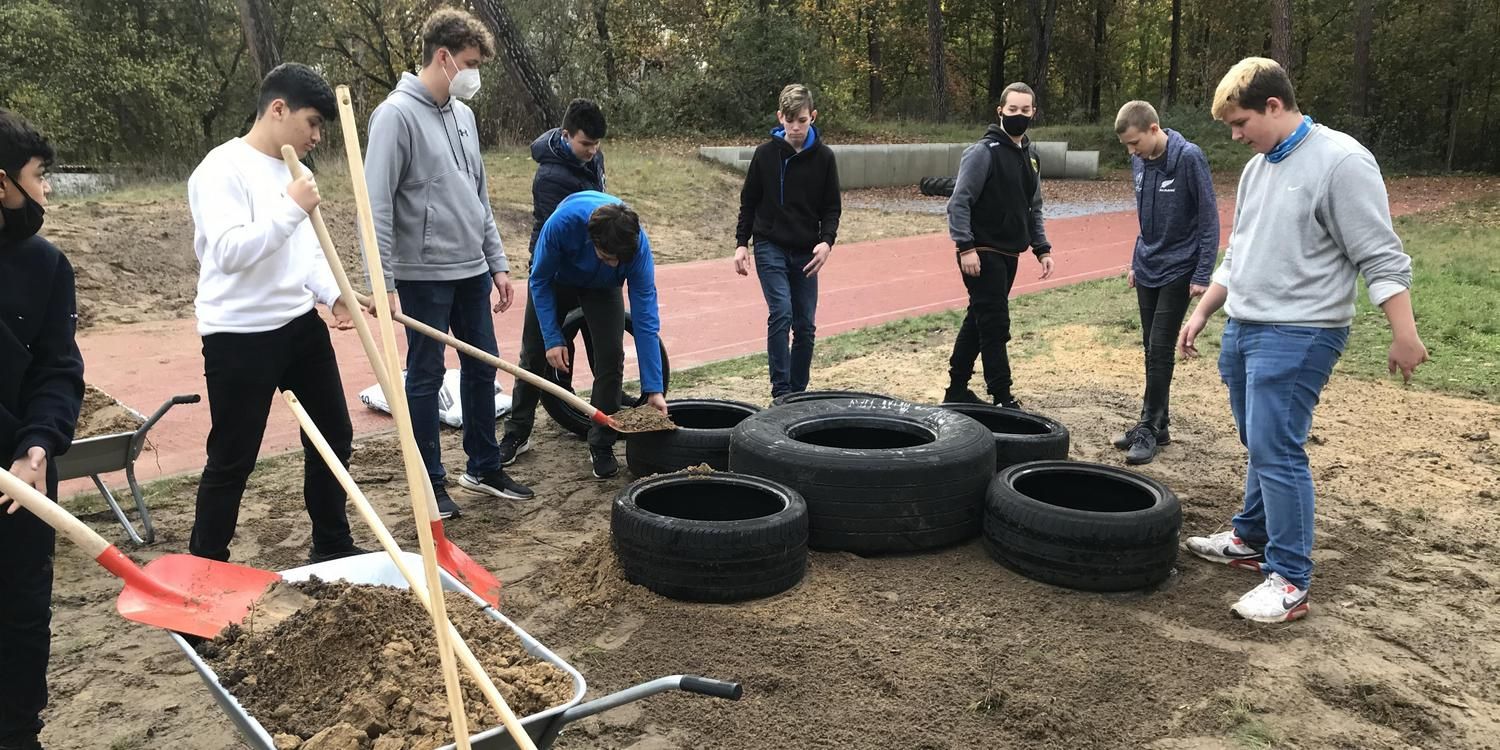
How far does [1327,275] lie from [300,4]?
2785 centimetres

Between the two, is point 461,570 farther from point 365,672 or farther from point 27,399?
point 27,399

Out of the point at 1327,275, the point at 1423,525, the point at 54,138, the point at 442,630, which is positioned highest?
the point at 54,138

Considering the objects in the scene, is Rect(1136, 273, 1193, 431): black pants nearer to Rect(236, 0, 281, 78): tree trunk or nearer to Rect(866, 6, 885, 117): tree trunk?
Rect(236, 0, 281, 78): tree trunk

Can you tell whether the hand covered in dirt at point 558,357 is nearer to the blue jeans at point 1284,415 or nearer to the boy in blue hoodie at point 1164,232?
the blue jeans at point 1284,415

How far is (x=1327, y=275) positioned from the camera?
11.5ft

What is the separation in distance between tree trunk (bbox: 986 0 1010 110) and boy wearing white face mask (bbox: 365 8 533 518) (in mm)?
38110

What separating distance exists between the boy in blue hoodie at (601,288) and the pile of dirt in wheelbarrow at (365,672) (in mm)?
2296

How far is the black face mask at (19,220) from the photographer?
8.62 feet

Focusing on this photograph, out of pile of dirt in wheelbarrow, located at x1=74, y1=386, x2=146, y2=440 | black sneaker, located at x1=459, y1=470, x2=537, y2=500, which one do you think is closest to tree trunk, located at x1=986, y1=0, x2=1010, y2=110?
black sneaker, located at x1=459, y1=470, x2=537, y2=500

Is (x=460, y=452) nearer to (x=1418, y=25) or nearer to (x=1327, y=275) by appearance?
(x=1327, y=275)

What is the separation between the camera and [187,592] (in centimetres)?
273

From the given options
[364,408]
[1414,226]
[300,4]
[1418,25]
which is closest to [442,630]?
[364,408]

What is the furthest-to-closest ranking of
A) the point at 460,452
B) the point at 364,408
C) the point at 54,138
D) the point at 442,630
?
1. the point at 54,138
2. the point at 364,408
3. the point at 460,452
4. the point at 442,630

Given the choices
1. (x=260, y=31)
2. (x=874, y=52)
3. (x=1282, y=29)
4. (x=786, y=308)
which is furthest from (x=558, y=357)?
(x=874, y=52)
